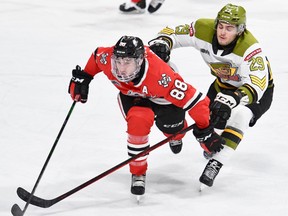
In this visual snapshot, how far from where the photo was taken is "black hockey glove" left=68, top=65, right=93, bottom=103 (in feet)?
11.8

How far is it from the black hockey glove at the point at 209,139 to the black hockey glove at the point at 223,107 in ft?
0.18

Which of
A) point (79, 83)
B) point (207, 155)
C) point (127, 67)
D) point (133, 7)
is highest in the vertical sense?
point (127, 67)

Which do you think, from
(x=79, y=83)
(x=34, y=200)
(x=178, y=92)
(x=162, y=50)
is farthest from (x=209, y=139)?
(x=34, y=200)

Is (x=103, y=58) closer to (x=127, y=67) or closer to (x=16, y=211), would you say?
(x=127, y=67)

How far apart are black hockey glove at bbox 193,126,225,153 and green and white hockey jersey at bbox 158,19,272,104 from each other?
0.75 ft

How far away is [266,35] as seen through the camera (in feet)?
20.7

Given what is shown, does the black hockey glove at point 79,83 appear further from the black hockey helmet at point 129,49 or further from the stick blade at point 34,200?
the stick blade at point 34,200

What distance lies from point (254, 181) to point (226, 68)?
606mm

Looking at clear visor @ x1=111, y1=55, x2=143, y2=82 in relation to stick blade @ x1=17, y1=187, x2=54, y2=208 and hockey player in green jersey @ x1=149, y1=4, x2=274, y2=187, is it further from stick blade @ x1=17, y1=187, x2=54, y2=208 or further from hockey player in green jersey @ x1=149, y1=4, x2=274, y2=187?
stick blade @ x1=17, y1=187, x2=54, y2=208

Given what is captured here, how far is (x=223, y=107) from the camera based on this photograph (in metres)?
3.37

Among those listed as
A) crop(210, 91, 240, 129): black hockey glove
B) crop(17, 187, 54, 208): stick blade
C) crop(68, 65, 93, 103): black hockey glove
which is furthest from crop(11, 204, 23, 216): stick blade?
crop(210, 91, 240, 129): black hockey glove

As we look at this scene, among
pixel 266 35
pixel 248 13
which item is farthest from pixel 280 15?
pixel 266 35

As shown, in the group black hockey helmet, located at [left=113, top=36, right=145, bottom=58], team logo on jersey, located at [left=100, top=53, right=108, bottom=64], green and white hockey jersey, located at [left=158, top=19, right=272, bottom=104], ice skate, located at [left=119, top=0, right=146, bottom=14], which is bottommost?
ice skate, located at [left=119, top=0, right=146, bottom=14]

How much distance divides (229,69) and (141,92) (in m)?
0.65
